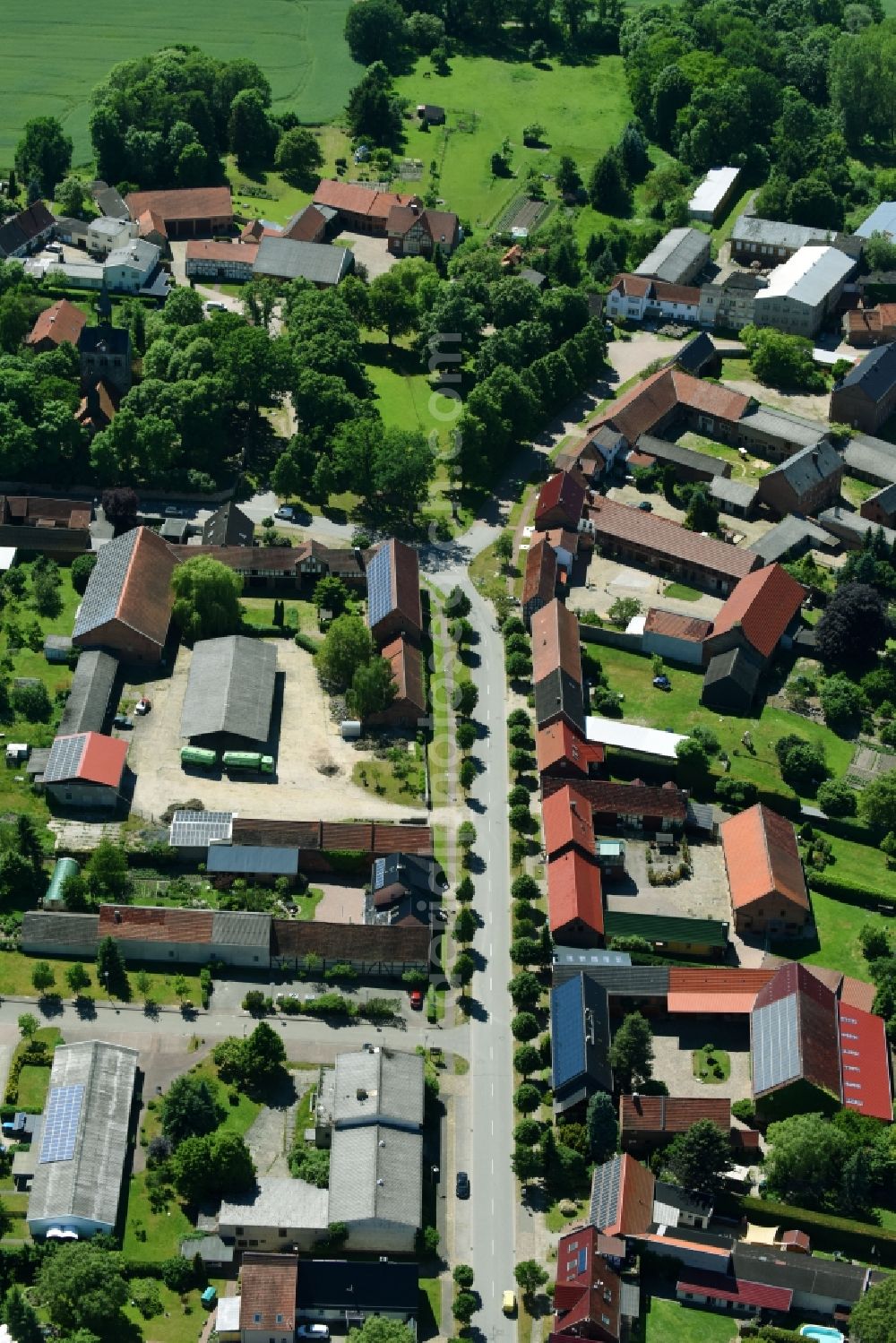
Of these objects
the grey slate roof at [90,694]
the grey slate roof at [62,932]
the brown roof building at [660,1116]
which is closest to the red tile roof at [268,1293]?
the brown roof building at [660,1116]

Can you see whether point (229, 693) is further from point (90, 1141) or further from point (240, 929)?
point (90, 1141)

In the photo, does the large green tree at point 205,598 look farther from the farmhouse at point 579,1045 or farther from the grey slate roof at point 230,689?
the farmhouse at point 579,1045

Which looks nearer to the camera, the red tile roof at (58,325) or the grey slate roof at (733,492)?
the grey slate roof at (733,492)

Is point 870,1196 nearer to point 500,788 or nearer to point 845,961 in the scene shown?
point 845,961

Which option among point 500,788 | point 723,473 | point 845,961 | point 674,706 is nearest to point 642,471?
point 723,473

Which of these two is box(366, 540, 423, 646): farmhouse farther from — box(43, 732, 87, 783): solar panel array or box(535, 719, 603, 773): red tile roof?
box(43, 732, 87, 783): solar panel array

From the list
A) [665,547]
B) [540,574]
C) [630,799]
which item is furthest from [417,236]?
[630,799]
